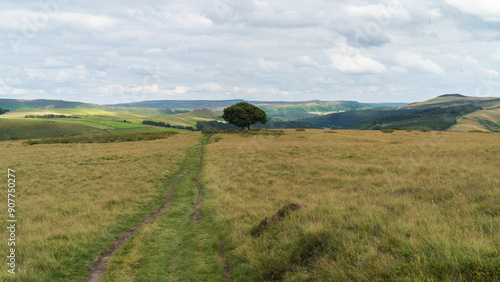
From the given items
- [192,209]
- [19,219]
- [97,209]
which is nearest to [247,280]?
[192,209]

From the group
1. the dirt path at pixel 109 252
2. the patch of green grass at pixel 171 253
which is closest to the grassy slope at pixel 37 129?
the dirt path at pixel 109 252

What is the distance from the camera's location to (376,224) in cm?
754

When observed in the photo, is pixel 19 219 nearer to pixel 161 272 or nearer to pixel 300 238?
pixel 161 272

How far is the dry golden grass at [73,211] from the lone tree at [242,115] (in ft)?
156

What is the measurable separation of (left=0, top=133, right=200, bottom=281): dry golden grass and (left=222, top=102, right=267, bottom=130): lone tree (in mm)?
47532

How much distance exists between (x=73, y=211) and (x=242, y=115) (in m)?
61.1

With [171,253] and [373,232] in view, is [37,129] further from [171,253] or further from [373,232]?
[373,232]

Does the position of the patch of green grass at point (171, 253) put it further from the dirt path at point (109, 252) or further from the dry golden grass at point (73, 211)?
the dry golden grass at point (73, 211)

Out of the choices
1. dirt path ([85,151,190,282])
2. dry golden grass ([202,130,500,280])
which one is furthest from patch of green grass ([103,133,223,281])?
dry golden grass ([202,130,500,280])

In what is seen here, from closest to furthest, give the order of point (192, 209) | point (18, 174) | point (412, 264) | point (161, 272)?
point (412, 264)
point (161, 272)
point (192, 209)
point (18, 174)

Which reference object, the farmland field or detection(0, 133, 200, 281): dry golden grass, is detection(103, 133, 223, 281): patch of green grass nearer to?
the farmland field

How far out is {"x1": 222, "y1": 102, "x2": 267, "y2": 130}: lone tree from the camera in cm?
7303

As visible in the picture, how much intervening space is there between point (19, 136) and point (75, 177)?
605ft

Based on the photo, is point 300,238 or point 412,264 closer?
point 412,264
